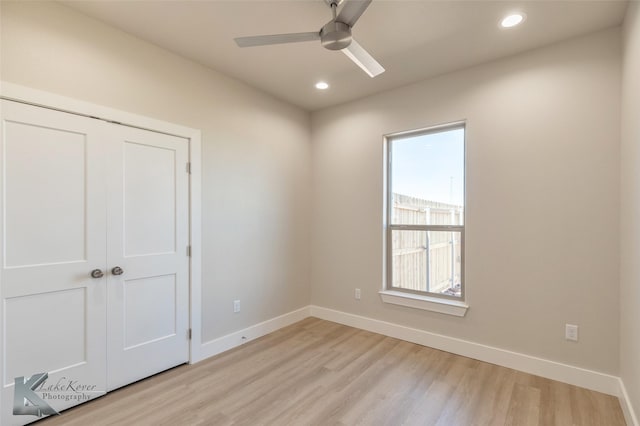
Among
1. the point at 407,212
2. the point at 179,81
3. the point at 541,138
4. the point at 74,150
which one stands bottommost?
the point at 407,212

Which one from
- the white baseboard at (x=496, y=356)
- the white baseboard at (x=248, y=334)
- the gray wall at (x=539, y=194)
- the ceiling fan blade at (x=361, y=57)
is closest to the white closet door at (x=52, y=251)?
the white baseboard at (x=248, y=334)

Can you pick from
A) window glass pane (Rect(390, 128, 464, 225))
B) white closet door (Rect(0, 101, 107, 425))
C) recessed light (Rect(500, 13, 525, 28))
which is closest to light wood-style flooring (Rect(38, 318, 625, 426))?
white closet door (Rect(0, 101, 107, 425))

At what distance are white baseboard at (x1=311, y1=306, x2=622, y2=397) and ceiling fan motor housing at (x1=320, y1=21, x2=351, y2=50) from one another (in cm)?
281

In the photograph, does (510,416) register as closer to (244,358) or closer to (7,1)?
(244,358)

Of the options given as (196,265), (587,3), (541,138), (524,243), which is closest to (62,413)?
(196,265)

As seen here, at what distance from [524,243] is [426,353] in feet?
4.54

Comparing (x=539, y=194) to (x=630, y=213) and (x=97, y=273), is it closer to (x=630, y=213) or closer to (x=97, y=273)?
(x=630, y=213)

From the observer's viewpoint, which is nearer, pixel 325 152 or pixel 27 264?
pixel 27 264

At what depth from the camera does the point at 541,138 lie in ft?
8.39

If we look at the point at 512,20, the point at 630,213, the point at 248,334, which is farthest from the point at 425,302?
the point at 512,20

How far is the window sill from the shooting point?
296 centimetres
